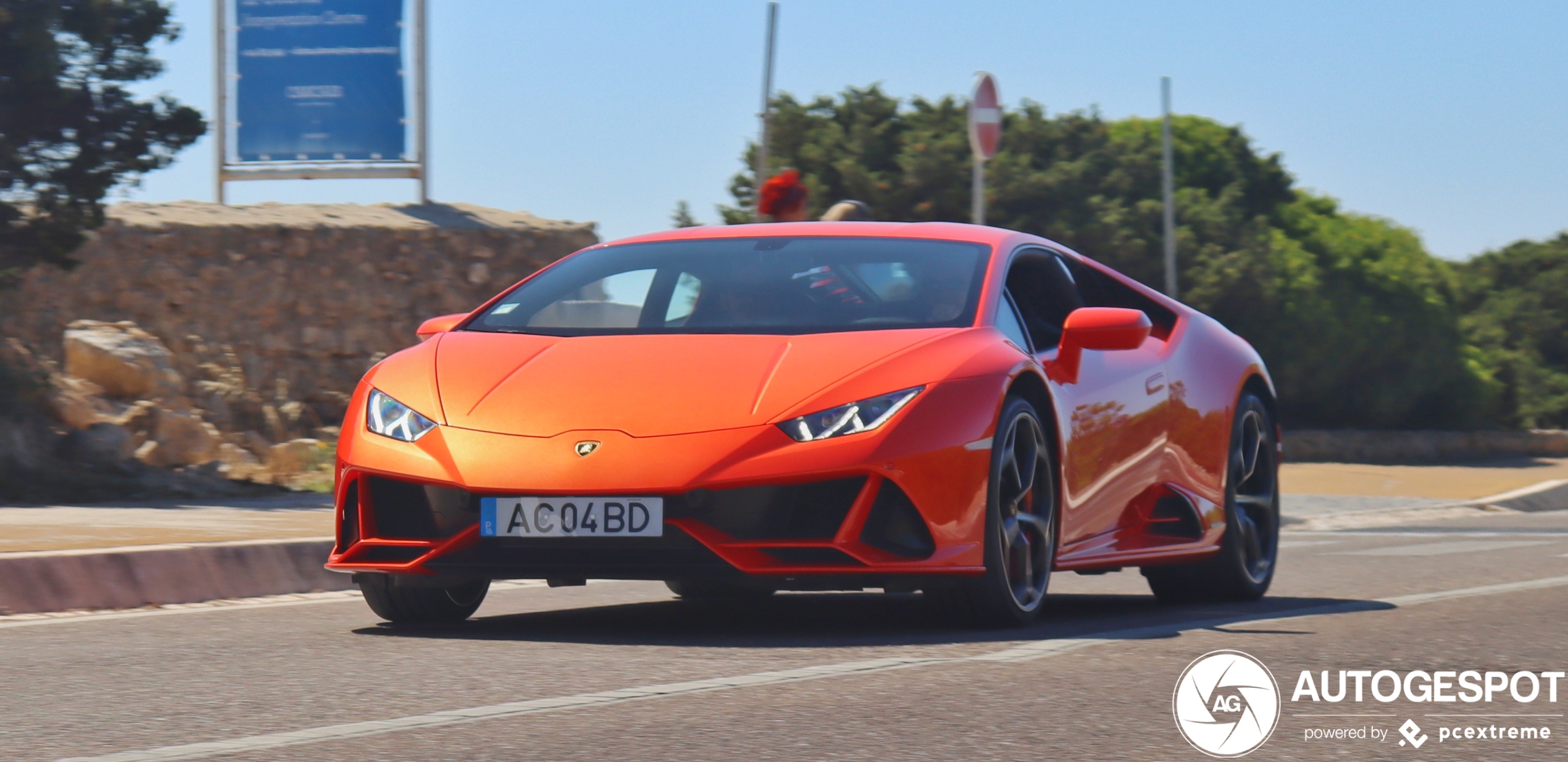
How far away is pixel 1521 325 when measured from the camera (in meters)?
41.9

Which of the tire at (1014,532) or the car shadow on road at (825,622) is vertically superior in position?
the tire at (1014,532)

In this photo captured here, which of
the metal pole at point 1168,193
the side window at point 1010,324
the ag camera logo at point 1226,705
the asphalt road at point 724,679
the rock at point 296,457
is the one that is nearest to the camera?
the asphalt road at point 724,679

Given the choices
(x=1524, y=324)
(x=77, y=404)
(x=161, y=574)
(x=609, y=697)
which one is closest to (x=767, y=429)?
(x=609, y=697)

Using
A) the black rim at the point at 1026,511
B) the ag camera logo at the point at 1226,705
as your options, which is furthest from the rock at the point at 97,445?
the ag camera logo at the point at 1226,705

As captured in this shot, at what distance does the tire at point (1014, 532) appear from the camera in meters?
5.68

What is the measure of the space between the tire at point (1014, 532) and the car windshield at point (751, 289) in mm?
386

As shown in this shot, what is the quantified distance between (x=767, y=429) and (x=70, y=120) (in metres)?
8.75

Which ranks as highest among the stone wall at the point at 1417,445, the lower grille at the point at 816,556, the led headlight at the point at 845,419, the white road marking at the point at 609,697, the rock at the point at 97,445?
the led headlight at the point at 845,419

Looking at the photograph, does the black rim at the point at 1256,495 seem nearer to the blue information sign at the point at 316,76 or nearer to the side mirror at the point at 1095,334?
the side mirror at the point at 1095,334

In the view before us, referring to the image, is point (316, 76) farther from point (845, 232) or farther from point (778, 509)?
point (778, 509)

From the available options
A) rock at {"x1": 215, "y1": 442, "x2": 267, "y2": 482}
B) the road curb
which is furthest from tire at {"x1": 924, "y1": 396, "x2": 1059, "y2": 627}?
rock at {"x1": 215, "y1": 442, "x2": 267, "y2": 482}

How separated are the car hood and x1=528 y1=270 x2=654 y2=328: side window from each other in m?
0.31

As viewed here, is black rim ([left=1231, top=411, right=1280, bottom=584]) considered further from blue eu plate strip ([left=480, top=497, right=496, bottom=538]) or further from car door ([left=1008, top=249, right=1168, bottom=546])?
blue eu plate strip ([left=480, top=497, right=496, bottom=538])

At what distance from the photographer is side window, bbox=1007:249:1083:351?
21.5ft
